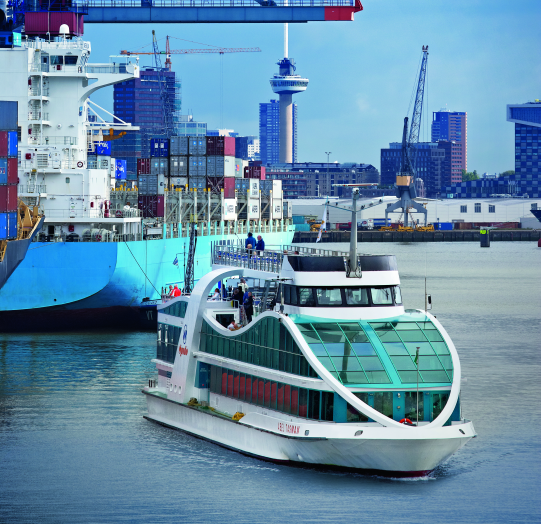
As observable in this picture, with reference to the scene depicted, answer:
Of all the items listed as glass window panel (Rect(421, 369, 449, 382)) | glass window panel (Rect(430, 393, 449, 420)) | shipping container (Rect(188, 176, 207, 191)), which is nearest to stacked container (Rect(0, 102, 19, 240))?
glass window panel (Rect(421, 369, 449, 382))

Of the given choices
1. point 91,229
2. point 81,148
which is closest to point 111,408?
point 91,229

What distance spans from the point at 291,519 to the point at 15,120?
33760mm

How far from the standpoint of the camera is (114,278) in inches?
2293

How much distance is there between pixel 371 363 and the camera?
25.2 m

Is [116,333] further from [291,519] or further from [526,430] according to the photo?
[291,519]

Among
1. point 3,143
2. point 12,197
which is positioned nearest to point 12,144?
point 3,143

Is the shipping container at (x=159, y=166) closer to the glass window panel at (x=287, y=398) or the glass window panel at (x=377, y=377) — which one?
the glass window panel at (x=287, y=398)

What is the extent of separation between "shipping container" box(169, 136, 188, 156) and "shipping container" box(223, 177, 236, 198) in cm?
425

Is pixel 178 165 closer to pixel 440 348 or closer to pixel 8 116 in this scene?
pixel 8 116

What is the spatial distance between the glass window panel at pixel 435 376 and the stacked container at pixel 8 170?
30.8 meters

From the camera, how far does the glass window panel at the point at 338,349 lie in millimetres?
25469

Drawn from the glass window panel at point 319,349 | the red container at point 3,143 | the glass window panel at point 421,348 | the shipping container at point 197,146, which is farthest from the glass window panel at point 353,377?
the shipping container at point 197,146

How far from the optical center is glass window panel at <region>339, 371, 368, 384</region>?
24.9 m

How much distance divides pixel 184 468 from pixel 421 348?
7248 mm
